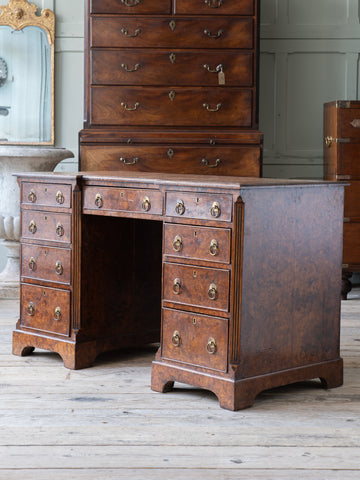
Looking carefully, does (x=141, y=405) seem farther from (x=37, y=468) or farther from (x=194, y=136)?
(x=194, y=136)

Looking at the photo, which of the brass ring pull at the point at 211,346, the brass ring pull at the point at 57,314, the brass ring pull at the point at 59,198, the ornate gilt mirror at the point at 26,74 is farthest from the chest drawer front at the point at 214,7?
the brass ring pull at the point at 211,346

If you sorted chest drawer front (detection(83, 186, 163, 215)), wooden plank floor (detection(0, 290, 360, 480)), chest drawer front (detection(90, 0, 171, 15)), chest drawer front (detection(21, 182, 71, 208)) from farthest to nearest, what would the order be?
chest drawer front (detection(90, 0, 171, 15)), chest drawer front (detection(21, 182, 71, 208)), chest drawer front (detection(83, 186, 163, 215)), wooden plank floor (detection(0, 290, 360, 480))

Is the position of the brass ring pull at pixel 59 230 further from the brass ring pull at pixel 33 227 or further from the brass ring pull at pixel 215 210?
the brass ring pull at pixel 215 210

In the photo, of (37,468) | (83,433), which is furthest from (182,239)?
(37,468)

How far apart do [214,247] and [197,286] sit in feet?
0.63

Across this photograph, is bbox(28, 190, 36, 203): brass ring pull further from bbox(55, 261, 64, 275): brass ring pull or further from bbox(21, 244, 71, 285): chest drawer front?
bbox(55, 261, 64, 275): brass ring pull

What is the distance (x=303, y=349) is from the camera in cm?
339

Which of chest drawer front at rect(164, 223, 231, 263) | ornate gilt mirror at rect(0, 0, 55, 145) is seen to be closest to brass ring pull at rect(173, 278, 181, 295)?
chest drawer front at rect(164, 223, 231, 263)

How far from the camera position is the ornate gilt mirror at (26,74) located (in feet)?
20.6

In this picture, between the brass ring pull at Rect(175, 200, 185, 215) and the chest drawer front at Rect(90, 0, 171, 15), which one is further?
the chest drawer front at Rect(90, 0, 171, 15)

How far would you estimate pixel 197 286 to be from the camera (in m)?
3.24

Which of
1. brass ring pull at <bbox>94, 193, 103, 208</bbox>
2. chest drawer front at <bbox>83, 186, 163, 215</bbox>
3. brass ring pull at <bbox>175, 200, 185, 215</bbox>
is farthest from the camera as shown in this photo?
brass ring pull at <bbox>94, 193, 103, 208</bbox>

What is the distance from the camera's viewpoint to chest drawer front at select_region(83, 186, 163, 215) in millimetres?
3414

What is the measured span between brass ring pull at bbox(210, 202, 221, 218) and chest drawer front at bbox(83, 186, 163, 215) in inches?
11.9
